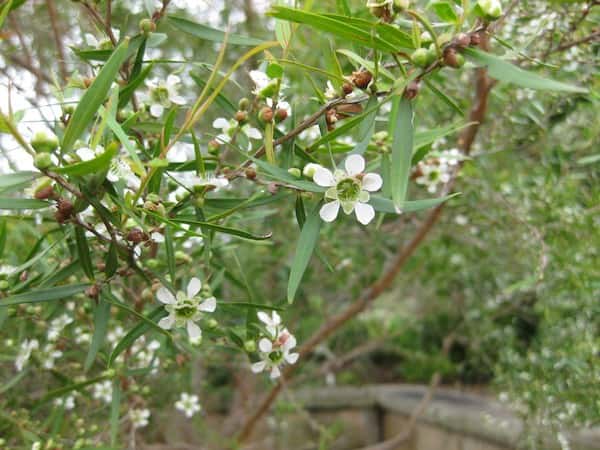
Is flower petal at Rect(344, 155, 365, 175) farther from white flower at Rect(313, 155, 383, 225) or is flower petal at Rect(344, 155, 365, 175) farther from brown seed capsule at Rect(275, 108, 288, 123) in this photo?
brown seed capsule at Rect(275, 108, 288, 123)

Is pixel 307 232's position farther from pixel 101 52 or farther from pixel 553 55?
pixel 553 55

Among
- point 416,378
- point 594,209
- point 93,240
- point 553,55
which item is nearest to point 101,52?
point 93,240

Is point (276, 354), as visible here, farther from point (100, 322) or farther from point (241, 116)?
point (241, 116)

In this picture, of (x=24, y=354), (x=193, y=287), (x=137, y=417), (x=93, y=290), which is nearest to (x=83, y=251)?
(x=93, y=290)

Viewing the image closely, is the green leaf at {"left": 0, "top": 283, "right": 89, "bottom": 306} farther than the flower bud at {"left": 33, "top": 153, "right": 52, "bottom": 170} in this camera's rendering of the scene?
Yes

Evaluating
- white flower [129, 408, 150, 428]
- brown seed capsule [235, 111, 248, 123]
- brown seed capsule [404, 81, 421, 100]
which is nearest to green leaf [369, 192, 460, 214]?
brown seed capsule [404, 81, 421, 100]

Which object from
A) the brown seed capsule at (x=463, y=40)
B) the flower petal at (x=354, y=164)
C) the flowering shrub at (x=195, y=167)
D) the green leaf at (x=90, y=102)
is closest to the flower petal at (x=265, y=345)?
the flowering shrub at (x=195, y=167)
